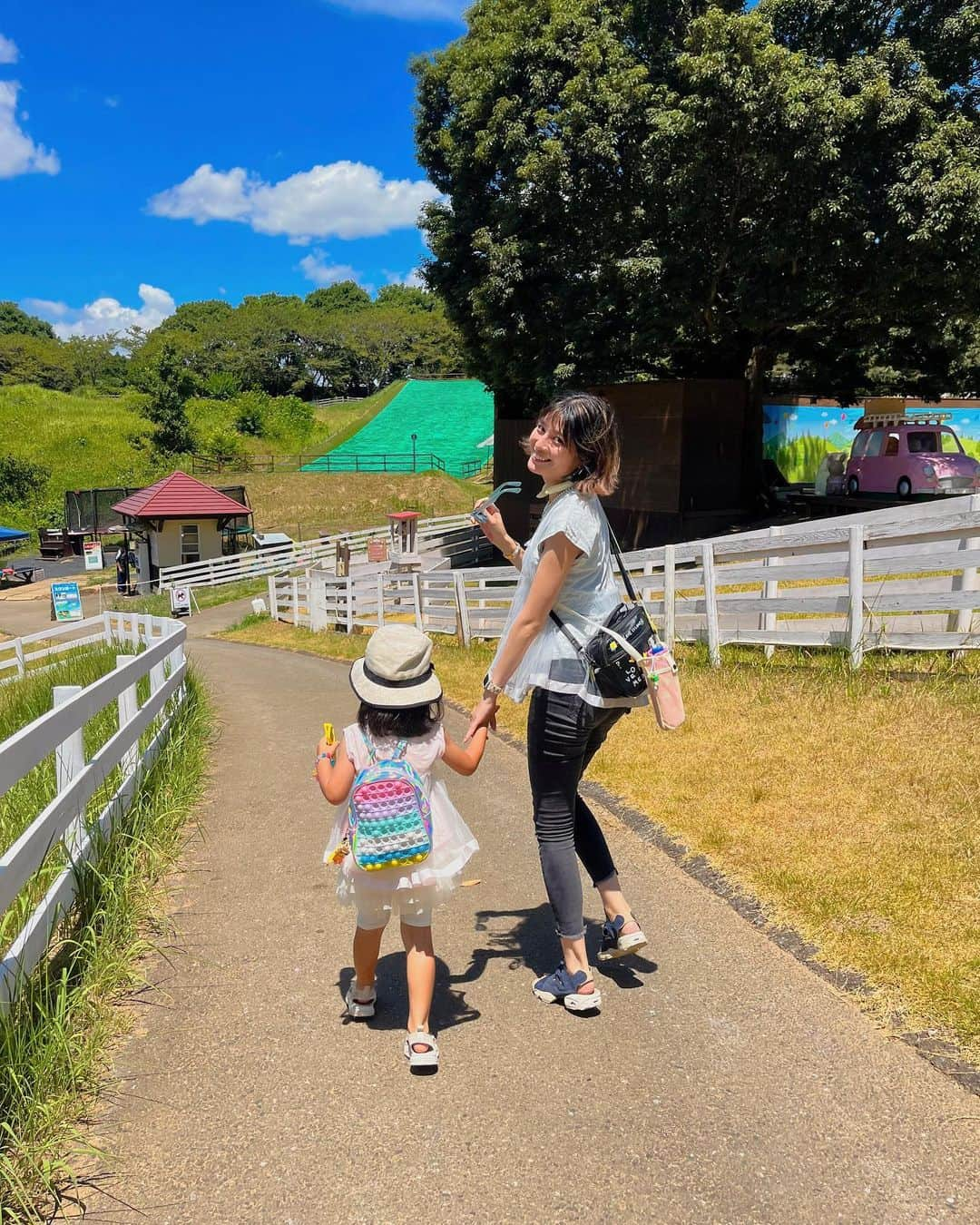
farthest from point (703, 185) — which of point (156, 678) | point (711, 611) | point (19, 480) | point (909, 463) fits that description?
point (19, 480)

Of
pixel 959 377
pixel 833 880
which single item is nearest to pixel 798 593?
pixel 833 880

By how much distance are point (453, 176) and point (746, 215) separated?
26.9 feet

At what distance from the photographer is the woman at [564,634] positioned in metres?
3.05

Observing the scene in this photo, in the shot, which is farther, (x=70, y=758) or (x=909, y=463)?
(x=909, y=463)

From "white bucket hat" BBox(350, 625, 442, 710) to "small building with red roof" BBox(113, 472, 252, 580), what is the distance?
33.9 m

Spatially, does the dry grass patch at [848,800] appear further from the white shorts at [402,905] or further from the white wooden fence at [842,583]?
the white shorts at [402,905]

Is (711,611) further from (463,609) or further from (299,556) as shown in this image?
(299,556)

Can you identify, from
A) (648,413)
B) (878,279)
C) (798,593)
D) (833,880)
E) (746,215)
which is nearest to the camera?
(833,880)

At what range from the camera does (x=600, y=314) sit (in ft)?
64.2

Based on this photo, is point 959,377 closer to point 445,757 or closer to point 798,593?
point 798,593

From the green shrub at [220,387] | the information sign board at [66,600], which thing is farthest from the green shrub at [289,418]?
the information sign board at [66,600]

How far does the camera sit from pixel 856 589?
712cm

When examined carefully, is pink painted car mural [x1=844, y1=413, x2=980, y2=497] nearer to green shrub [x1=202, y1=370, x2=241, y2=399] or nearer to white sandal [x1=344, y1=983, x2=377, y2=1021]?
white sandal [x1=344, y1=983, x2=377, y2=1021]

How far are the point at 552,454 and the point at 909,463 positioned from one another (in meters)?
18.2
